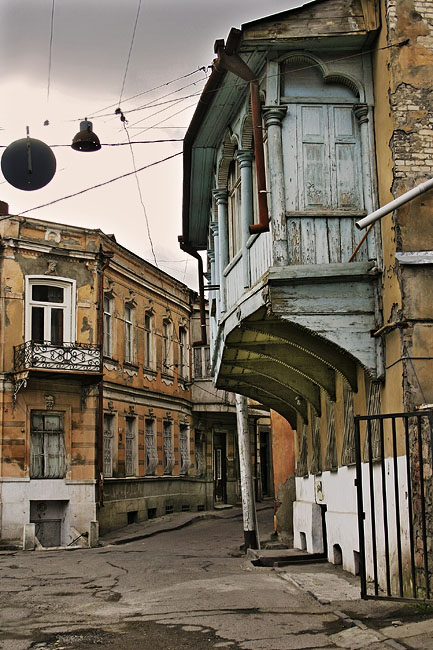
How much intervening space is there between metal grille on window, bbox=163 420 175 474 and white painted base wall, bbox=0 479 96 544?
704 centimetres

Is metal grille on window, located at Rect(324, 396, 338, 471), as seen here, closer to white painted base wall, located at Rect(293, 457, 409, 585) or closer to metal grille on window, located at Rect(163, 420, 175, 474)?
white painted base wall, located at Rect(293, 457, 409, 585)

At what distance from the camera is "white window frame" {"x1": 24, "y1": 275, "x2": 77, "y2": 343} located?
987 inches

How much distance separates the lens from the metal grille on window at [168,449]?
3219cm

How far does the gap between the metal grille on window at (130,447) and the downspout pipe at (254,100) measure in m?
19.0

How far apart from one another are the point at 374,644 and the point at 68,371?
17.6 m

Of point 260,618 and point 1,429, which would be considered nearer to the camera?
point 260,618

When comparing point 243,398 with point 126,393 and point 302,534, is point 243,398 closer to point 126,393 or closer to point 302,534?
point 302,534

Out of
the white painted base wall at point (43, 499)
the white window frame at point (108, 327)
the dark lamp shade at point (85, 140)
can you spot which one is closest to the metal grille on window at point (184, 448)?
the white window frame at point (108, 327)

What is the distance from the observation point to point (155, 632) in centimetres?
879

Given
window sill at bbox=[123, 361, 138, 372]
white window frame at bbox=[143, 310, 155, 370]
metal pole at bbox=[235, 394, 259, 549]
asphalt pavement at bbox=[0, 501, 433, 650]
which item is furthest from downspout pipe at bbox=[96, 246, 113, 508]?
metal pole at bbox=[235, 394, 259, 549]

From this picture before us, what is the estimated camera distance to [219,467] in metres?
37.7

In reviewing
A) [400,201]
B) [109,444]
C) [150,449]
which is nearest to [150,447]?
[150,449]

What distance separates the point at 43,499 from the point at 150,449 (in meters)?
6.92

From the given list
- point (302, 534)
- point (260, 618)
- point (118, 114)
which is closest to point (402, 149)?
point (118, 114)
